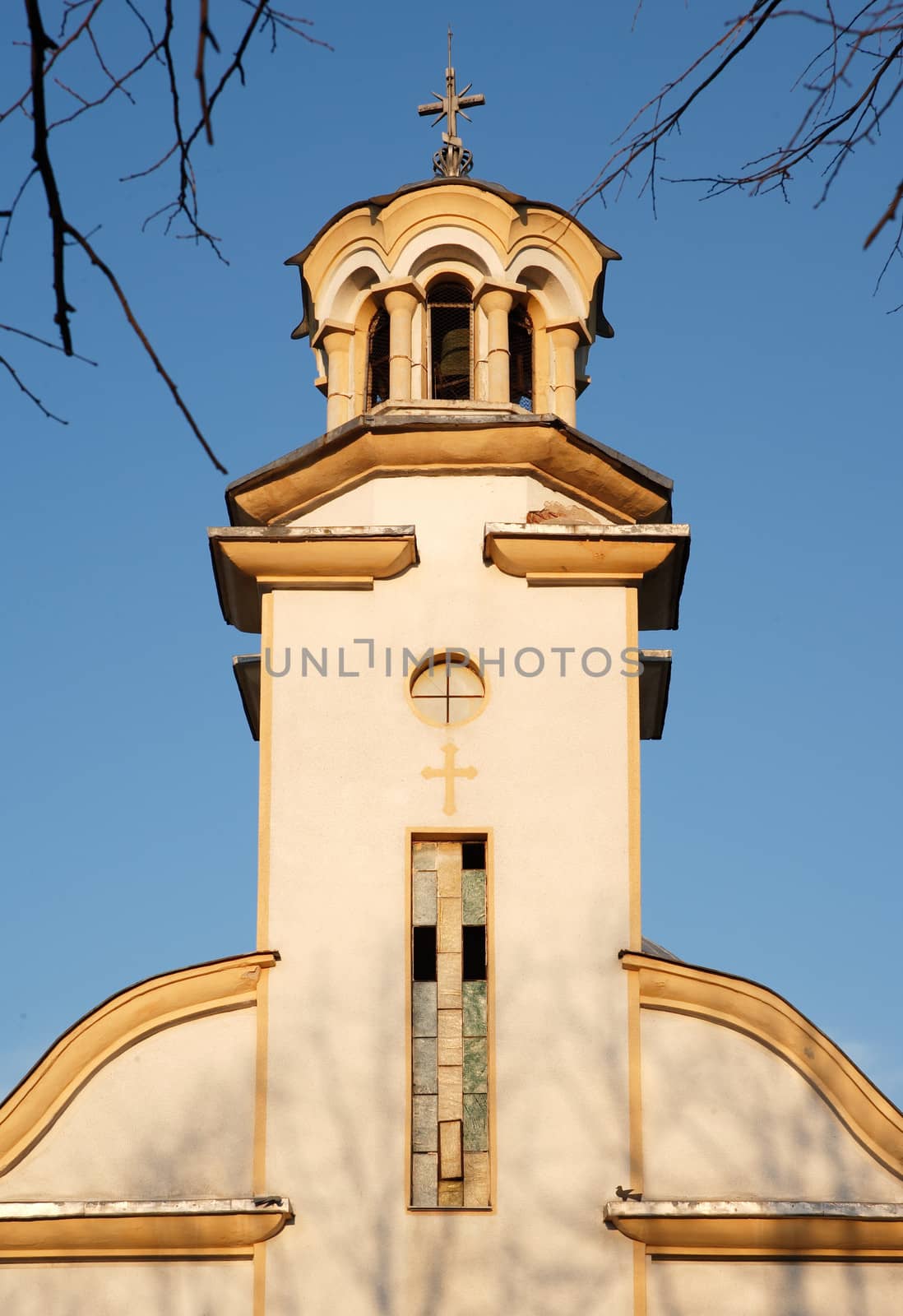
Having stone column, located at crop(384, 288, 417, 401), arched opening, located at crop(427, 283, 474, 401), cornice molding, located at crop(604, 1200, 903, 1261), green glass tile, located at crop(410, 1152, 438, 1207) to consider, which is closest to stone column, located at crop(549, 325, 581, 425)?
arched opening, located at crop(427, 283, 474, 401)

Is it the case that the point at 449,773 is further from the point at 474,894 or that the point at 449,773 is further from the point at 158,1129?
the point at 158,1129

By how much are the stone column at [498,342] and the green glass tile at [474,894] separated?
11.3 feet

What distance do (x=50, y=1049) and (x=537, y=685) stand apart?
3590mm

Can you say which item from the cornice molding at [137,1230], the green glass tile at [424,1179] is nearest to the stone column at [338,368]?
the green glass tile at [424,1179]

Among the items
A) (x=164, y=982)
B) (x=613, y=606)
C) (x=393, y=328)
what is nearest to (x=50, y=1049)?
(x=164, y=982)

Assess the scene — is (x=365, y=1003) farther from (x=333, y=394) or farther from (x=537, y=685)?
(x=333, y=394)

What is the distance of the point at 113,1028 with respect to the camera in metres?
11.8

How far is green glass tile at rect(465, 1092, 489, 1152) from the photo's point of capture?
1156cm

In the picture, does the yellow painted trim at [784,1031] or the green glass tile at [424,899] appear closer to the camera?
the yellow painted trim at [784,1031]

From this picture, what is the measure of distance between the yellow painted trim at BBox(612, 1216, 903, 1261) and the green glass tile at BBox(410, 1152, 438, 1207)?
1031 millimetres

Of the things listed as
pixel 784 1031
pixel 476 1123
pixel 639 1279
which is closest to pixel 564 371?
pixel 784 1031

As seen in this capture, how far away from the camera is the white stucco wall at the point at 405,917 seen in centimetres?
1119

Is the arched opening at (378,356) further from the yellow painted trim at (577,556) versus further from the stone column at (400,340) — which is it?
the yellow painted trim at (577,556)

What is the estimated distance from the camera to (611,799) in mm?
12438
